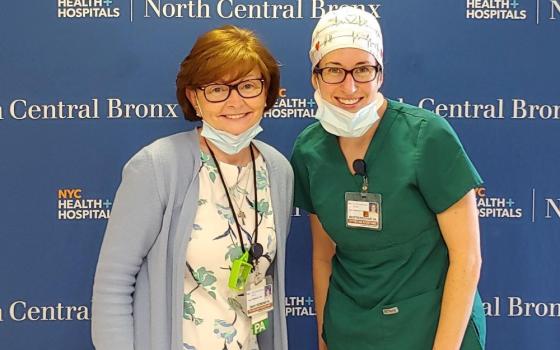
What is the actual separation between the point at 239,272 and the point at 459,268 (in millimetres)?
487

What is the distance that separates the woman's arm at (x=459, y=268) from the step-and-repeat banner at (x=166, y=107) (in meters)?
0.56

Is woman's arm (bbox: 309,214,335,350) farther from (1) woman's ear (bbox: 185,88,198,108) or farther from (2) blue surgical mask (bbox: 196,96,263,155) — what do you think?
(1) woman's ear (bbox: 185,88,198,108)

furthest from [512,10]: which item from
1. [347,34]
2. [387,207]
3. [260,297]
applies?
[260,297]

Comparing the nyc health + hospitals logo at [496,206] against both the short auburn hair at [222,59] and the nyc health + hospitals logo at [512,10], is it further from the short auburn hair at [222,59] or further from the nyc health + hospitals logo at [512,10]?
the short auburn hair at [222,59]

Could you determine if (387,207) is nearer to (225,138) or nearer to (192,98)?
(225,138)

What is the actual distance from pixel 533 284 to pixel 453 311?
668 mm

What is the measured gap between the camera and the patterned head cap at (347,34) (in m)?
1.42

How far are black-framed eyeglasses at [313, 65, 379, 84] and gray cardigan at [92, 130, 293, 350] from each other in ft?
1.19

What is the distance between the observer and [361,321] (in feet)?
4.87

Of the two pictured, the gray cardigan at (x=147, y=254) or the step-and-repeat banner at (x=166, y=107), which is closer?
the gray cardigan at (x=147, y=254)

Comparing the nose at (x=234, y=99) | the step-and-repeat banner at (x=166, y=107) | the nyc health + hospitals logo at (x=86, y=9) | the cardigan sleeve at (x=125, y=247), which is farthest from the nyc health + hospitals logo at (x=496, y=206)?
the nyc health + hospitals logo at (x=86, y=9)

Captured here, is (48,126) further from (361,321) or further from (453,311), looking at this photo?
(453,311)

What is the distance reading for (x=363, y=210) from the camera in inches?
56.9

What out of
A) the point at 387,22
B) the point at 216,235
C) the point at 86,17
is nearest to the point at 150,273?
the point at 216,235
